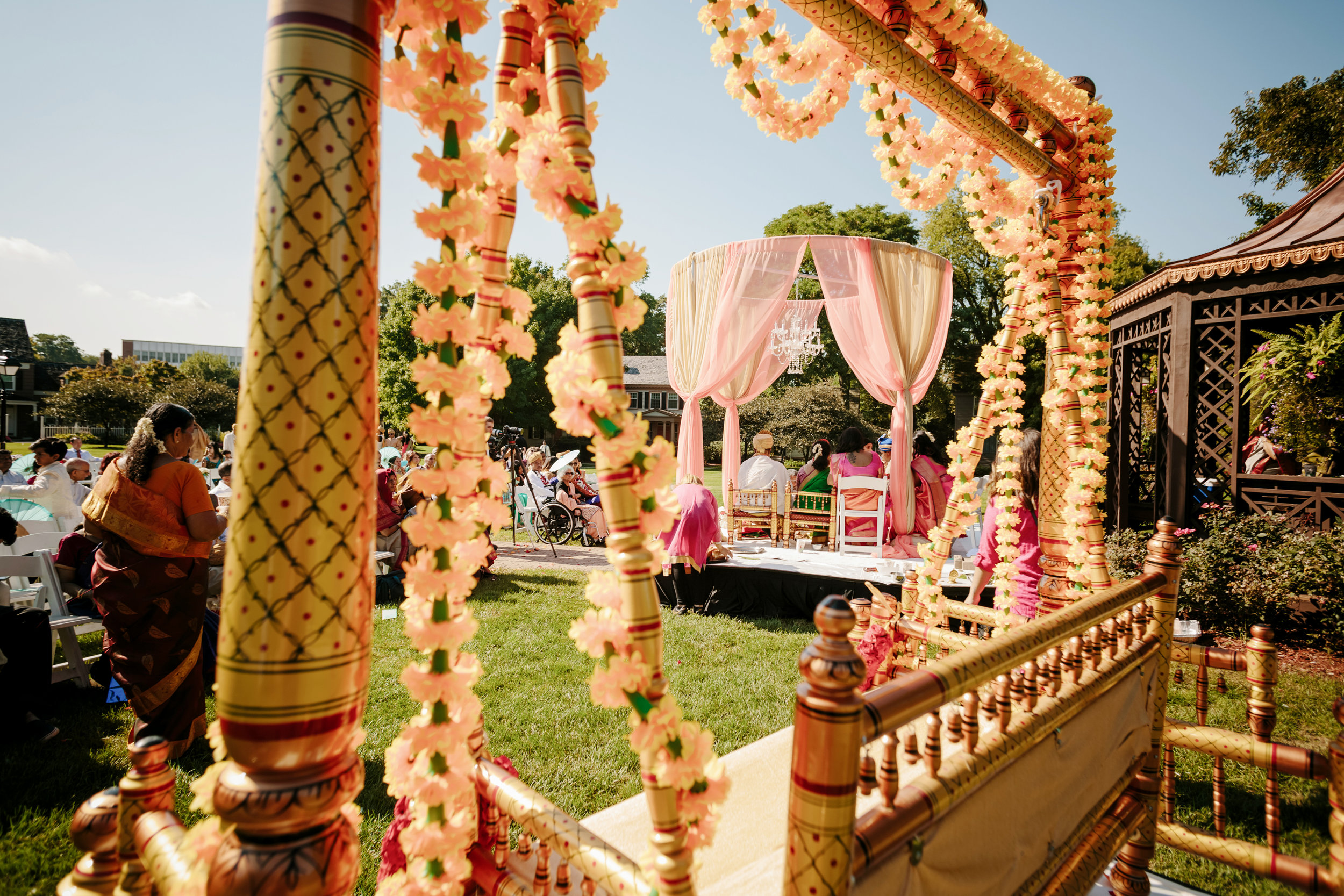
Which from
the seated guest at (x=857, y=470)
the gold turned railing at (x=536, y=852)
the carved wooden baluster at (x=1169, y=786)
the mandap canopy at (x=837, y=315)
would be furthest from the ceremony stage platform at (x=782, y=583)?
the gold turned railing at (x=536, y=852)

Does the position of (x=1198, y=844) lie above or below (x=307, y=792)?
below

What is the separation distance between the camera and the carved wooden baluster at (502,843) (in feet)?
5.23

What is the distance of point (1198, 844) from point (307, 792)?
3.34 m

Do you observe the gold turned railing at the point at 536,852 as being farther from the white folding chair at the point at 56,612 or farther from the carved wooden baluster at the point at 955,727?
the white folding chair at the point at 56,612

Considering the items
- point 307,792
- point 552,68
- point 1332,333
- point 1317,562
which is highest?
point 1332,333

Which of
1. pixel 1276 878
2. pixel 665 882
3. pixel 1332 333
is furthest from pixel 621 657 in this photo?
pixel 1332 333

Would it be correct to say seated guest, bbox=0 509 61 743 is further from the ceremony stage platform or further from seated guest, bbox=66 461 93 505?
seated guest, bbox=66 461 93 505

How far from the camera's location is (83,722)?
359 cm

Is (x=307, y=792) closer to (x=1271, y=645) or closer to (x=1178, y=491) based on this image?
(x=1271, y=645)

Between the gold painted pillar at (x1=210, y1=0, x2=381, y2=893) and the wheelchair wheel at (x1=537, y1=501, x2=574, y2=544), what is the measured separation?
930 centimetres

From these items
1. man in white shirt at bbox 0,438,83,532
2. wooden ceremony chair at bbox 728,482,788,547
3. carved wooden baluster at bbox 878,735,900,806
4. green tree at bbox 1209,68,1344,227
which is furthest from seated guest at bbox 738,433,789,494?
green tree at bbox 1209,68,1344,227

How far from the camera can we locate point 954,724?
1.67 metres

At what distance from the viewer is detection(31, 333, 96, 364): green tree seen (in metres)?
75.1

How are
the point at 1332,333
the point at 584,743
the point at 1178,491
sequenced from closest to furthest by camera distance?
the point at 584,743
the point at 1332,333
the point at 1178,491
